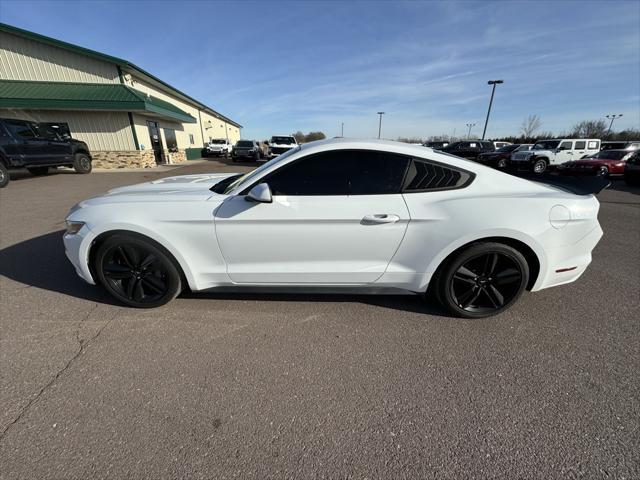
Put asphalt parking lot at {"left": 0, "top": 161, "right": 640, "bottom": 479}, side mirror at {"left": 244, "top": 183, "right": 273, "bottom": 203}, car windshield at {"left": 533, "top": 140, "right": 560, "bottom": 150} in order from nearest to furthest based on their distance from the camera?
asphalt parking lot at {"left": 0, "top": 161, "right": 640, "bottom": 479} → side mirror at {"left": 244, "top": 183, "right": 273, "bottom": 203} → car windshield at {"left": 533, "top": 140, "right": 560, "bottom": 150}

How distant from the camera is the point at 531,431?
1.70 meters

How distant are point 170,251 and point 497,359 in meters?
2.85

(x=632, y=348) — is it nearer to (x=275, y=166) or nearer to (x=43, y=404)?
(x=275, y=166)

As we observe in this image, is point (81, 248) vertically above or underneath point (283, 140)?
underneath

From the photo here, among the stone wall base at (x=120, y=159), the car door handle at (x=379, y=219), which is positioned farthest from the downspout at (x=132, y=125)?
the car door handle at (x=379, y=219)

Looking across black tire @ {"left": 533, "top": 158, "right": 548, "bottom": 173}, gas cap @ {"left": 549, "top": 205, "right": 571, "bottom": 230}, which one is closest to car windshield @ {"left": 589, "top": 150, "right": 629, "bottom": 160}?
black tire @ {"left": 533, "top": 158, "right": 548, "bottom": 173}

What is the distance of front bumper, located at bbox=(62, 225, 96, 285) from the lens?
261cm

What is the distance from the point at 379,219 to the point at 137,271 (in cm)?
228

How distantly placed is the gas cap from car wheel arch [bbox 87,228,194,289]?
3.17m

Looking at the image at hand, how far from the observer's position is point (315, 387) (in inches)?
78.2

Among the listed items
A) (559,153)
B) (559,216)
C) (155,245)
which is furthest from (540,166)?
(155,245)

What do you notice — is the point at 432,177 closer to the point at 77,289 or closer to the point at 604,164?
the point at 77,289

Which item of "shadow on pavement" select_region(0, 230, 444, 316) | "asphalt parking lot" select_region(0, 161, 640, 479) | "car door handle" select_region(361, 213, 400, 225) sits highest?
"car door handle" select_region(361, 213, 400, 225)

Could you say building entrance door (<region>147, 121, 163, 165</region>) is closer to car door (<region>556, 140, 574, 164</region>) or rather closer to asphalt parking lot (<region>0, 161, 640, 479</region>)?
asphalt parking lot (<region>0, 161, 640, 479</region>)
